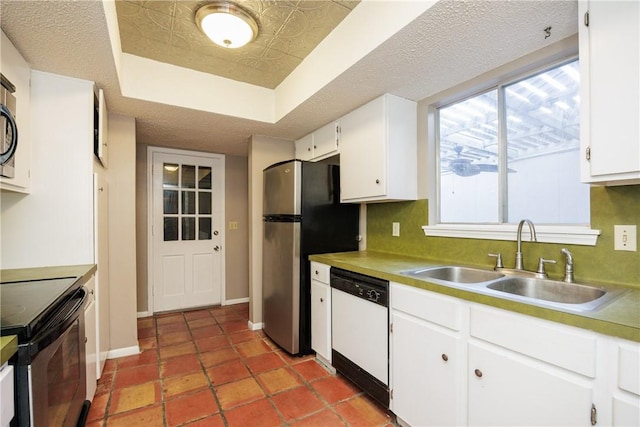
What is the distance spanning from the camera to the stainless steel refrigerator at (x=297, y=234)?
2.59 meters

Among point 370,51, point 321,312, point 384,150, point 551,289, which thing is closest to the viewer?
point 551,289

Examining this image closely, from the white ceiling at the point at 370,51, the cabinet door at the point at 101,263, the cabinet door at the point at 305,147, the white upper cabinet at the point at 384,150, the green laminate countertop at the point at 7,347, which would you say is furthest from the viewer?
the cabinet door at the point at 305,147

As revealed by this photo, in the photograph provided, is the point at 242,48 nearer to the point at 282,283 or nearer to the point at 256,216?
the point at 256,216

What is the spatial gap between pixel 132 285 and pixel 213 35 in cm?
216

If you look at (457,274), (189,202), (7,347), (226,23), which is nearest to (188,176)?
(189,202)

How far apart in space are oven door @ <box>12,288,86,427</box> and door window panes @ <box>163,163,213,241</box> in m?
2.40

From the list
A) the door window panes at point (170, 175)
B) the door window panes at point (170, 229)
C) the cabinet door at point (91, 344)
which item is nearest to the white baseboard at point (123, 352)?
the cabinet door at point (91, 344)

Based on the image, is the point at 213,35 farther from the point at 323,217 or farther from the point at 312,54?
the point at 323,217

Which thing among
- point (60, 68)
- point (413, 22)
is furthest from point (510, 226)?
point (60, 68)

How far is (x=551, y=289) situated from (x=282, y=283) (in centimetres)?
196

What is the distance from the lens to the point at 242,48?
214cm

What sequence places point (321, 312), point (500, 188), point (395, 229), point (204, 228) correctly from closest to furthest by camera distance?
point (500, 188)
point (321, 312)
point (395, 229)
point (204, 228)

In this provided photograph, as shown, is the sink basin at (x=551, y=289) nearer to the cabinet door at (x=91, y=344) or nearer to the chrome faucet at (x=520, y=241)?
the chrome faucet at (x=520, y=241)

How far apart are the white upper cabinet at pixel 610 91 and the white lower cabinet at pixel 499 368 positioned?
681 mm
